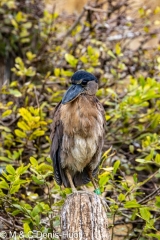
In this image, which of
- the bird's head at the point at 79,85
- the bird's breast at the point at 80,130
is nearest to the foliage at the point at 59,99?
the bird's breast at the point at 80,130

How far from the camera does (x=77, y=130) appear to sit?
9.83 feet

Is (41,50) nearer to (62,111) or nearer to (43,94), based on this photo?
(43,94)

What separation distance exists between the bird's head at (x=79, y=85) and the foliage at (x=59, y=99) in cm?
31

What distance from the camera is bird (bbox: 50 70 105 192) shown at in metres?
3.00

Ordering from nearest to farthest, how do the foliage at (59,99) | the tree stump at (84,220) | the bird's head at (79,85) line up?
the tree stump at (84,220), the foliage at (59,99), the bird's head at (79,85)

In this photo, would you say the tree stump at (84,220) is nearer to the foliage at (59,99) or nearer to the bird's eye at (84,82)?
the foliage at (59,99)

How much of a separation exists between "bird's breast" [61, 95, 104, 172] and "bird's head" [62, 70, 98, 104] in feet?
0.25

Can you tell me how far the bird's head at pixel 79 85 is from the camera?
295 cm

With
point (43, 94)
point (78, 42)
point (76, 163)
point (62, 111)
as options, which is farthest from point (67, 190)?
point (78, 42)

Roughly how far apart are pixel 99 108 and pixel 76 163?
1.10ft

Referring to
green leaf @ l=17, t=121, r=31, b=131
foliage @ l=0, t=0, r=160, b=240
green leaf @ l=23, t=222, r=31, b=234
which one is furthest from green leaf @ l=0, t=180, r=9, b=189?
green leaf @ l=17, t=121, r=31, b=131

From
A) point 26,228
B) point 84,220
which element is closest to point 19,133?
point 26,228

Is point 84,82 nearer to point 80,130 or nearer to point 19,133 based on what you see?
point 80,130

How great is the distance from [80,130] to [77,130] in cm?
2
